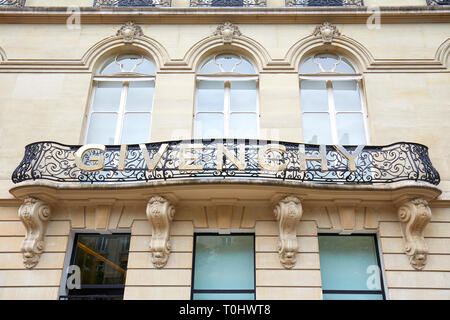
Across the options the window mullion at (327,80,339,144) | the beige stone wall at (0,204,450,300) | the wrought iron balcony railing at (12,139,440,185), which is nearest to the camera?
the beige stone wall at (0,204,450,300)

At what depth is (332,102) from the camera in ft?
33.1

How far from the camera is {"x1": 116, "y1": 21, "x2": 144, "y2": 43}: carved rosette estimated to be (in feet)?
34.8

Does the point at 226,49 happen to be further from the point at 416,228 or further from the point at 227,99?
the point at 416,228

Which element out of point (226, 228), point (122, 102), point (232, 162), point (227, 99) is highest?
point (227, 99)

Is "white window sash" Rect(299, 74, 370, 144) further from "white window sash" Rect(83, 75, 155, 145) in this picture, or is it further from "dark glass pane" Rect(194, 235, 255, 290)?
"white window sash" Rect(83, 75, 155, 145)

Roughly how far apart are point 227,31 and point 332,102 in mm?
3360

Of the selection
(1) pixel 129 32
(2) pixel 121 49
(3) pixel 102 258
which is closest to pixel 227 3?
(1) pixel 129 32

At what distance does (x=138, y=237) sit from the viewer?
26.4ft

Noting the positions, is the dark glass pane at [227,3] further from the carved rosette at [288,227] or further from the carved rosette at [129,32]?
the carved rosette at [288,227]

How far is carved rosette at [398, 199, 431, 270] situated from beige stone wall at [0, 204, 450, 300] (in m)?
0.14

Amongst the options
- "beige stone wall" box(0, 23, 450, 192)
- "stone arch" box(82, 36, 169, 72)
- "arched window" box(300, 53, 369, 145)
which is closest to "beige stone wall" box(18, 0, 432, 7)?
"beige stone wall" box(0, 23, 450, 192)

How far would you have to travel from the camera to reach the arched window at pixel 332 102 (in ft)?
31.5

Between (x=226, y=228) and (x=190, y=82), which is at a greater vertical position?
(x=190, y=82)

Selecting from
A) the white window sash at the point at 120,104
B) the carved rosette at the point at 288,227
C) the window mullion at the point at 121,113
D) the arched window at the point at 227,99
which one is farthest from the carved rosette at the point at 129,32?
the carved rosette at the point at 288,227
